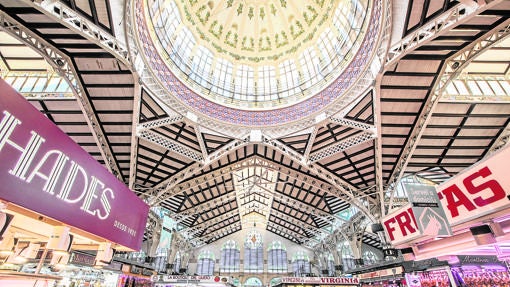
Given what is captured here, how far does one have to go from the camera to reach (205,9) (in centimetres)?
2117

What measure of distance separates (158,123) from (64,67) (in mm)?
5295

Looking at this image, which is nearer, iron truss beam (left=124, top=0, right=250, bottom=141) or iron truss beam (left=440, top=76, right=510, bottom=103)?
iron truss beam (left=124, top=0, right=250, bottom=141)

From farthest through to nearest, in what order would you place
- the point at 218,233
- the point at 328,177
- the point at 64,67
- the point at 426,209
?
the point at 218,233 < the point at 328,177 < the point at 64,67 < the point at 426,209

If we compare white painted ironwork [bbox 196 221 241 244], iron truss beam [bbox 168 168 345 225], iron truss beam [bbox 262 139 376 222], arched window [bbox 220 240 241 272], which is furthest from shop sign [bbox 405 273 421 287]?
arched window [bbox 220 240 241 272]

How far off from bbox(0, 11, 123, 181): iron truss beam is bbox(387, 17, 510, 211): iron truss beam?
17.8 metres

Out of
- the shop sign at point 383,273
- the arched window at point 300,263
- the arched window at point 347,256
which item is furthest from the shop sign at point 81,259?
the arched window at point 300,263

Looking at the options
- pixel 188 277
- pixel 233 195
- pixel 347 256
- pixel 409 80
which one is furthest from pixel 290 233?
pixel 409 80

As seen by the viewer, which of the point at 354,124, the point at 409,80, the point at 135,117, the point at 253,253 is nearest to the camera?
the point at 409,80

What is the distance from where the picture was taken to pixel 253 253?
4178 cm

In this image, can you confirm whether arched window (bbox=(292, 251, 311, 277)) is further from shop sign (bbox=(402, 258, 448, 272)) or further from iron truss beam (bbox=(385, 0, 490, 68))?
iron truss beam (bbox=(385, 0, 490, 68))

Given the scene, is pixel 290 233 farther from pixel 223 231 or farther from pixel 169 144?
pixel 169 144

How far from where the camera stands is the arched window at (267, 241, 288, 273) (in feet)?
133

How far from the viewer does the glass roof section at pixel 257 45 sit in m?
17.1

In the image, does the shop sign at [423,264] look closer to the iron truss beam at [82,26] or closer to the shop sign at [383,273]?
the shop sign at [383,273]
